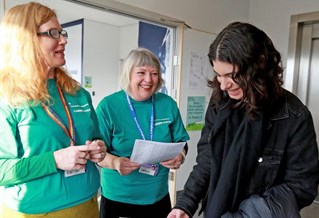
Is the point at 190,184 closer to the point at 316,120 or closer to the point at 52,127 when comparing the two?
the point at 52,127

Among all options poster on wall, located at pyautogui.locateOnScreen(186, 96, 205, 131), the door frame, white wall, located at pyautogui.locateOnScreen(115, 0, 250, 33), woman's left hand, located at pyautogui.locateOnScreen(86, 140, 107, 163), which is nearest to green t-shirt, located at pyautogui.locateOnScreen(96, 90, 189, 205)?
woman's left hand, located at pyautogui.locateOnScreen(86, 140, 107, 163)

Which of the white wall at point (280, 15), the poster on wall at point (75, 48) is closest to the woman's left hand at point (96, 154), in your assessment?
A: the white wall at point (280, 15)

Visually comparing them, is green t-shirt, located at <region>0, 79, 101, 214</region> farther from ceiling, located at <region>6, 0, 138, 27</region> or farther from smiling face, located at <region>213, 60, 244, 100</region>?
ceiling, located at <region>6, 0, 138, 27</region>

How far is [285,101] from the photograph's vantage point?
36.0 inches

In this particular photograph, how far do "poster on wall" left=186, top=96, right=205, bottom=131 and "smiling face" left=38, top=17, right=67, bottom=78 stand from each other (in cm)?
189

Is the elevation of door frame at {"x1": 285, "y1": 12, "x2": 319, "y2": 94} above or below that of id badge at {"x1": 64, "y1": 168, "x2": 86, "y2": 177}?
above

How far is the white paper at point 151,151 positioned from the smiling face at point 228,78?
1.84 feet

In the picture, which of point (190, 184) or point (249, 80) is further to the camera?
point (190, 184)

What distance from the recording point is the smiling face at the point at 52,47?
1.10m

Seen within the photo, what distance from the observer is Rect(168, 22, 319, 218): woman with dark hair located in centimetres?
84

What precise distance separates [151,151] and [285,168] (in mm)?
666

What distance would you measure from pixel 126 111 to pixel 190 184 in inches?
23.9

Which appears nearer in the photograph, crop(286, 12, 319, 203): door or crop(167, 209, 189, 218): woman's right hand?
crop(167, 209, 189, 218): woman's right hand

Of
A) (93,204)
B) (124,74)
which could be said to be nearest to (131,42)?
(124,74)
